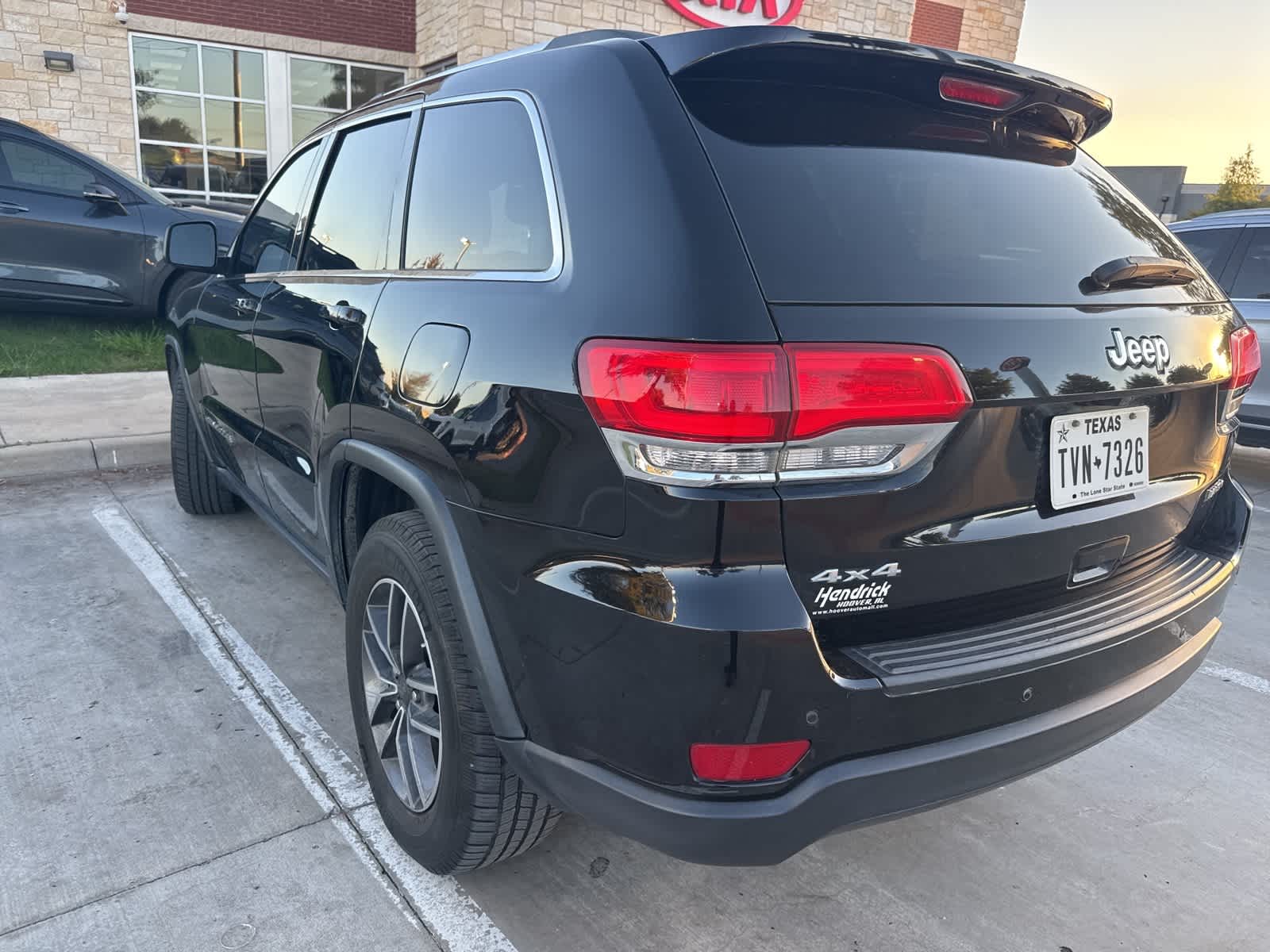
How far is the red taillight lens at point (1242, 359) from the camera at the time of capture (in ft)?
7.04

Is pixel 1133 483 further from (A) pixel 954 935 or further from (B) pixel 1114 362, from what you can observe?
(A) pixel 954 935

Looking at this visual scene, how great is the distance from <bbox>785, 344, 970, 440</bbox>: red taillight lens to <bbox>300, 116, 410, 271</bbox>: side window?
1.33 metres

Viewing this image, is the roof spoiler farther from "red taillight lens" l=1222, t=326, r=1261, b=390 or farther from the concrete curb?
the concrete curb

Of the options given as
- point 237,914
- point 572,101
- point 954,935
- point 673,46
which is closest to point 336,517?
point 237,914

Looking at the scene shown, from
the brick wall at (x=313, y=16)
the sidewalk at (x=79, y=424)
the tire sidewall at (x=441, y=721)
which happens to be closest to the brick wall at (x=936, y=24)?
the brick wall at (x=313, y=16)

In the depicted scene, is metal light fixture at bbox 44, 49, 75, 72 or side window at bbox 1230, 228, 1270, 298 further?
metal light fixture at bbox 44, 49, 75, 72

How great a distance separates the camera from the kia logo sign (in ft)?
44.8

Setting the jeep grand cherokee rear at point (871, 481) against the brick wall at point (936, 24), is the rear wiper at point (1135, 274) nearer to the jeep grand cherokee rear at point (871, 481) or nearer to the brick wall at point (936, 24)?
the jeep grand cherokee rear at point (871, 481)

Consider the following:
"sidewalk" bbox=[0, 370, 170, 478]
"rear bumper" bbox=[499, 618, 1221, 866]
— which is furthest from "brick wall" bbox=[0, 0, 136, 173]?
"rear bumper" bbox=[499, 618, 1221, 866]

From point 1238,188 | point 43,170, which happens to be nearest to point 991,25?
point 43,170

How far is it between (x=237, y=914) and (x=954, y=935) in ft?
5.39

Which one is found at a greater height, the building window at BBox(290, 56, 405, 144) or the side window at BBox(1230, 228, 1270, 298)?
the building window at BBox(290, 56, 405, 144)

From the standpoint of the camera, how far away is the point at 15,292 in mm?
7535

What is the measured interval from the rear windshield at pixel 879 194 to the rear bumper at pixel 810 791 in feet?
2.70
